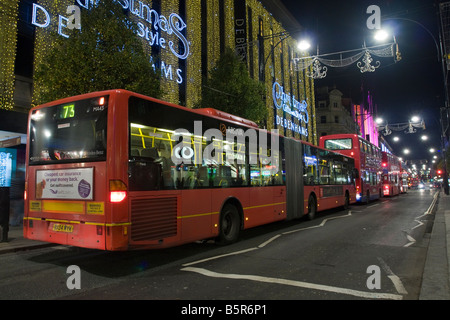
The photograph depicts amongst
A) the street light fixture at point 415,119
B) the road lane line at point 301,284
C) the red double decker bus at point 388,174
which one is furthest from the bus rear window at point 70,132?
the street light fixture at point 415,119

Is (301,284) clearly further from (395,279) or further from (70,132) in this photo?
(70,132)

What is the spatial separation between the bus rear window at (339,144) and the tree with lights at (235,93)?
5.90 meters

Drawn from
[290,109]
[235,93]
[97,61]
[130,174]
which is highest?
[290,109]

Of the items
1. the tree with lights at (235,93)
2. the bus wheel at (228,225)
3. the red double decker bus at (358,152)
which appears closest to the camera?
the bus wheel at (228,225)

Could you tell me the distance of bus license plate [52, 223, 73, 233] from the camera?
5.62 meters

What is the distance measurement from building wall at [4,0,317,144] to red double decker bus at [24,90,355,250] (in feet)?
24.1

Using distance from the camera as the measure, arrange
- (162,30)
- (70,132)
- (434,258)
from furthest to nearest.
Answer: (162,30)
(434,258)
(70,132)

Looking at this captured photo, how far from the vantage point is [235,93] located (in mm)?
16625

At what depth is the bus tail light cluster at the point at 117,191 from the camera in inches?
203

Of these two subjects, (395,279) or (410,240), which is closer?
(395,279)

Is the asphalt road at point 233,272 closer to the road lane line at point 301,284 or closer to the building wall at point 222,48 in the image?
the road lane line at point 301,284

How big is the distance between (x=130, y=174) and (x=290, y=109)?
31.1 meters

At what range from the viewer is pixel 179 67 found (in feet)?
65.5

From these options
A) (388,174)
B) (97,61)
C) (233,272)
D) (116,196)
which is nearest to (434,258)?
(233,272)
